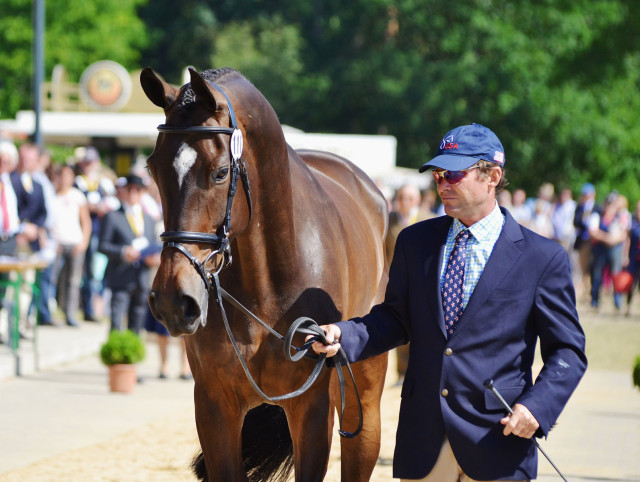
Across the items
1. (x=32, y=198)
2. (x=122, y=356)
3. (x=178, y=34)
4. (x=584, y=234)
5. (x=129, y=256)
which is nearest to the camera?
(x=122, y=356)

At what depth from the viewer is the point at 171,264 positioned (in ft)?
12.0

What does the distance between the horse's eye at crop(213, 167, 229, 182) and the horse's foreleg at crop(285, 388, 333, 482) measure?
109 cm

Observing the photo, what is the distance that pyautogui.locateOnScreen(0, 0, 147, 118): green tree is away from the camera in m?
44.0

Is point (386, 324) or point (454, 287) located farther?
point (386, 324)

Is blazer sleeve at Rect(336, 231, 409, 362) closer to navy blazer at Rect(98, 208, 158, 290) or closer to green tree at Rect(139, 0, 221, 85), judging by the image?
navy blazer at Rect(98, 208, 158, 290)

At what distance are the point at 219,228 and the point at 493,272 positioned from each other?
105cm

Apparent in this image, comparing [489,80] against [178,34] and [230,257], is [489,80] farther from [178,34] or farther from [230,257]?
[230,257]

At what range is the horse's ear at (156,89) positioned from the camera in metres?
Result: 3.93

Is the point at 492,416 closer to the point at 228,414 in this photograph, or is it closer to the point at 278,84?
the point at 228,414

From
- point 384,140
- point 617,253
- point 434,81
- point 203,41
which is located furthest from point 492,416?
point 203,41

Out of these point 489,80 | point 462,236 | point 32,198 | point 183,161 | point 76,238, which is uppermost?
point 489,80

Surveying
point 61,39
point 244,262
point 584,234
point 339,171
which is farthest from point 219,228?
point 61,39

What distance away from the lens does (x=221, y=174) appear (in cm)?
384

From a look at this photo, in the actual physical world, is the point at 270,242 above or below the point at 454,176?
below
